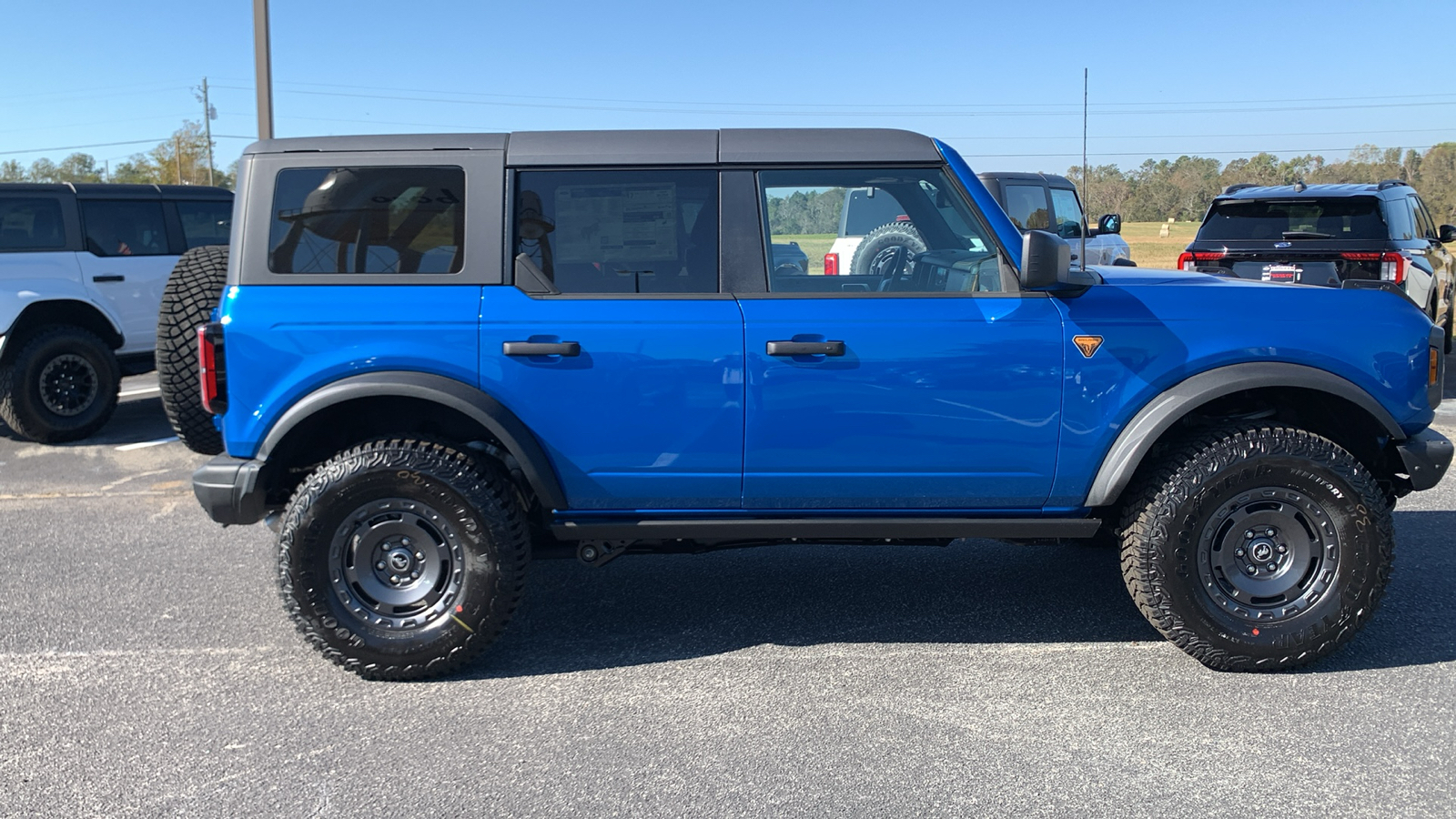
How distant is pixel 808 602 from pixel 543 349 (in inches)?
66.7

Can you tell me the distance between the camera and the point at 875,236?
4.25 metres

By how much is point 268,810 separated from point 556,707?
3.19 ft

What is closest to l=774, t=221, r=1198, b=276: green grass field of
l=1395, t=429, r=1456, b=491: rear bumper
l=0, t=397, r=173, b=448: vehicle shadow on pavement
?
l=1395, t=429, r=1456, b=491: rear bumper

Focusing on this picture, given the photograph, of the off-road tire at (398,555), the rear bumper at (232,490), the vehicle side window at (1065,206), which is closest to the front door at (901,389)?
the off-road tire at (398,555)

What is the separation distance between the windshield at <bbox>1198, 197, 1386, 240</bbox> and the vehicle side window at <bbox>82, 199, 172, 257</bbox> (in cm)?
939

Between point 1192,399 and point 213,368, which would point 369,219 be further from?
point 1192,399

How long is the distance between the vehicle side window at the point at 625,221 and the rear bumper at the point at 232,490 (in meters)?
1.25

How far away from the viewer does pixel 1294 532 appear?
4.00 m

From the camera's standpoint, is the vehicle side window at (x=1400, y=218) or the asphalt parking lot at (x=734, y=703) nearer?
the asphalt parking lot at (x=734, y=703)

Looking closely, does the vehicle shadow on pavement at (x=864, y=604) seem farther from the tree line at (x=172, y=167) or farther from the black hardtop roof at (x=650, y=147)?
the tree line at (x=172, y=167)

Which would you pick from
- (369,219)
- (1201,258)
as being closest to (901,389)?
(369,219)

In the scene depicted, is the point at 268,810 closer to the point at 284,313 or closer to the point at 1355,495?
the point at 284,313

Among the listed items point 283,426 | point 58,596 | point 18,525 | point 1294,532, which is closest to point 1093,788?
point 1294,532

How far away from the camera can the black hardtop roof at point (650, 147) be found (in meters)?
3.99
